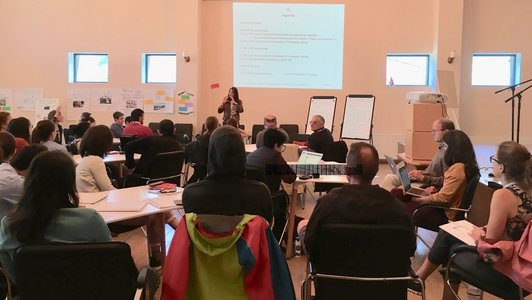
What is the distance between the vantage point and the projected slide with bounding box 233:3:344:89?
29.6 ft

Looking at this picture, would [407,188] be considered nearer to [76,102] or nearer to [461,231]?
[461,231]

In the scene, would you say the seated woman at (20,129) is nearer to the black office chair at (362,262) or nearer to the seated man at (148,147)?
the seated man at (148,147)

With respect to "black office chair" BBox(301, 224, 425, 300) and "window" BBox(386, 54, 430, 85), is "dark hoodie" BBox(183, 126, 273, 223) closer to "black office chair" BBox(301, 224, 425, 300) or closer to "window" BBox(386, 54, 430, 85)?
"black office chair" BBox(301, 224, 425, 300)

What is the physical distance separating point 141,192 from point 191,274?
153 centimetres

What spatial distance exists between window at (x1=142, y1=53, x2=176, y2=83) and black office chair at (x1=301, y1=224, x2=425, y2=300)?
27.0 ft

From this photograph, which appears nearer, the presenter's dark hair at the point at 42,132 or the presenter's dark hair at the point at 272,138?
the presenter's dark hair at the point at 272,138

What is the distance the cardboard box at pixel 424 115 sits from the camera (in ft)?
19.7

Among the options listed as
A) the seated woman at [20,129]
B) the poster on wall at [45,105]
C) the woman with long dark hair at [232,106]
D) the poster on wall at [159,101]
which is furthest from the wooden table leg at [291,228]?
the poster on wall at [45,105]

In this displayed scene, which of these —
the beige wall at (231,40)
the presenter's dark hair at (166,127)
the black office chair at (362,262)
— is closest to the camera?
the black office chair at (362,262)

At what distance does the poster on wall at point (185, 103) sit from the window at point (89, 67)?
1.83 m

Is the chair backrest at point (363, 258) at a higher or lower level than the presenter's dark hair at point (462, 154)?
lower

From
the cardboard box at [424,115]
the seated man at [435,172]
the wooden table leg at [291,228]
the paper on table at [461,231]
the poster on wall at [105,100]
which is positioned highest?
the poster on wall at [105,100]

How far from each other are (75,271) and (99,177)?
168 centimetres

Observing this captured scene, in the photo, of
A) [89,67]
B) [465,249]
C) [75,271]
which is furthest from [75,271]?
[89,67]
